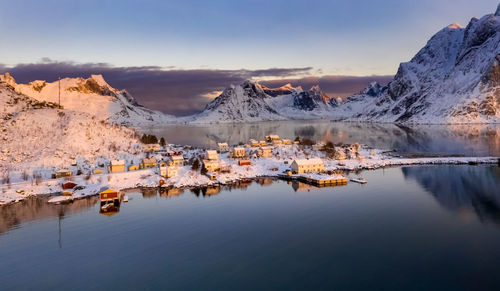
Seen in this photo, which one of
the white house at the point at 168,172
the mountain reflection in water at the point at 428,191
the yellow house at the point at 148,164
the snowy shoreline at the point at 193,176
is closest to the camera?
the mountain reflection in water at the point at 428,191

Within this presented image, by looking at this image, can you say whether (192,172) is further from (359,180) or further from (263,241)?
(263,241)

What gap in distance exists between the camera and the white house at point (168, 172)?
212 feet

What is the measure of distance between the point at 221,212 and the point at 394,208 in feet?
75.1

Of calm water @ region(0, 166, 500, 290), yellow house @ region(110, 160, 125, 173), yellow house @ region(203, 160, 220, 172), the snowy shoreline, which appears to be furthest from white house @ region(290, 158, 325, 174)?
yellow house @ region(110, 160, 125, 173)

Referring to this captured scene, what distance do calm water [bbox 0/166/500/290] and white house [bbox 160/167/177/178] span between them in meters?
8.75

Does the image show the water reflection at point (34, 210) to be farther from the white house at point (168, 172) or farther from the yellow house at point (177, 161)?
the yellow house at point (177, 161)

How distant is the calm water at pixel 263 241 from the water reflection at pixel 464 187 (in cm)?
30

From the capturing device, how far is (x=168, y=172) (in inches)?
2562

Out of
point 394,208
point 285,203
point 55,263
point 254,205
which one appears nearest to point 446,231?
point 394,208

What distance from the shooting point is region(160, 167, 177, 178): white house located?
6462 centimetres

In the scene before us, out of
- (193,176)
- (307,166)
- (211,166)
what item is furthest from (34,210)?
(307,166)

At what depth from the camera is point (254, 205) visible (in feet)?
160

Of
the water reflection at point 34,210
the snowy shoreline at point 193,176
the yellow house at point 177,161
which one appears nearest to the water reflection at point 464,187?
the snowy shoreline at point 193,176

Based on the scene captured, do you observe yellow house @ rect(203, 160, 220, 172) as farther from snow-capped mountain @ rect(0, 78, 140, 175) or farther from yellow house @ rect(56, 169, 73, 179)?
yellow house @ rect(56, 169, 73, 179)
